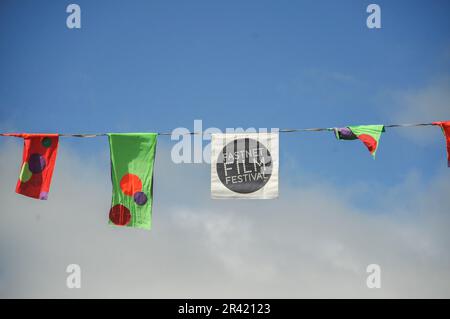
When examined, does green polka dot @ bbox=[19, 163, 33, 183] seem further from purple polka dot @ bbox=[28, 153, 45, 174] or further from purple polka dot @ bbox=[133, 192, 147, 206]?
purple polka dot @ bbox=[133, 192, 147, 206]

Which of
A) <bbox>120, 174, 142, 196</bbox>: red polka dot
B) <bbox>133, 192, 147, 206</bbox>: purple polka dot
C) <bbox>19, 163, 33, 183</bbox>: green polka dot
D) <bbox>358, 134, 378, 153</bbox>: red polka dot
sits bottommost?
<bbox>133, 192, 147, 206</bbox>: purple polka dot

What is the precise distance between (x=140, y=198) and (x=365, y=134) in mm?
5762

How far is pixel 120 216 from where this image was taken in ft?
43.5

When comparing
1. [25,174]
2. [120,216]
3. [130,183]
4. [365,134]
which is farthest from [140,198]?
[365,134]

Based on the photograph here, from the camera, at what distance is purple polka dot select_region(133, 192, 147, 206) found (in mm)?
13289

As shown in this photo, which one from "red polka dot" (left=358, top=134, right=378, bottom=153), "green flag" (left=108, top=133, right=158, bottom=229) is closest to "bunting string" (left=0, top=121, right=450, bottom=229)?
"green flag" (left=108, top=133, right=158, bottom=229)

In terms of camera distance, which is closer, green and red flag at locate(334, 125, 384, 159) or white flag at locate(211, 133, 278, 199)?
green and red flag at locate(334, 125, 384, 159)

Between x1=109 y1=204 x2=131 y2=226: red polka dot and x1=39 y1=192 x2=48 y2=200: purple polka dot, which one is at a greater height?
x1=39 y1=192 x2=48 y2=200: purple polka dot

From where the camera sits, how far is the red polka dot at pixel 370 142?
504 inches

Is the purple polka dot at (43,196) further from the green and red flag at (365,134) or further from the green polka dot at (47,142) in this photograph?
the green and red flag at (365,134)

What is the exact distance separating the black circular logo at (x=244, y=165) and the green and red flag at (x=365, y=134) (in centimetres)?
187

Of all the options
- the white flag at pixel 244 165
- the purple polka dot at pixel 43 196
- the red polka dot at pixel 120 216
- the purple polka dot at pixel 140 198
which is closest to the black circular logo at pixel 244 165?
the white flag at pixel 244 165
